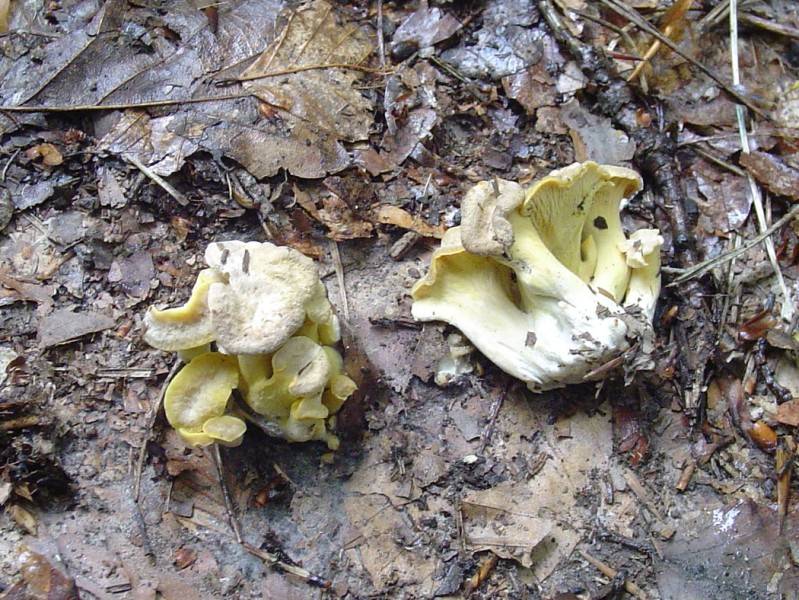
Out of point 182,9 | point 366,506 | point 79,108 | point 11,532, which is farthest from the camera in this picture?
point 182,9

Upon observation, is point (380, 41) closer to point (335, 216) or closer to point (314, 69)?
point (314, 69)

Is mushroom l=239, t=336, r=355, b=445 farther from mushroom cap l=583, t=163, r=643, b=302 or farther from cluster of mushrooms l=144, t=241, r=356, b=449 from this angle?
mushroom cap l=583, t=163, r=643, b=302

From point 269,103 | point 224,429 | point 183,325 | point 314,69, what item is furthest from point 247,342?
point 314,69

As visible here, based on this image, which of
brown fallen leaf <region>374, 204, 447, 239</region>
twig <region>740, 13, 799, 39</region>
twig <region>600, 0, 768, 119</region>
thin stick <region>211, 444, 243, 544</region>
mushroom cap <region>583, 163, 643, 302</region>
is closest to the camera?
thin stick <region>211, 444, 243, 544</region>

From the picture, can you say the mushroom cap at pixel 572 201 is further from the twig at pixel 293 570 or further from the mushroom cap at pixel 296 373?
the twig at pixel 293 570

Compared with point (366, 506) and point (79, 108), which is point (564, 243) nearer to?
point (366, 506)

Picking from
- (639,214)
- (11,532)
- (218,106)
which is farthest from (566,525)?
(218,106)

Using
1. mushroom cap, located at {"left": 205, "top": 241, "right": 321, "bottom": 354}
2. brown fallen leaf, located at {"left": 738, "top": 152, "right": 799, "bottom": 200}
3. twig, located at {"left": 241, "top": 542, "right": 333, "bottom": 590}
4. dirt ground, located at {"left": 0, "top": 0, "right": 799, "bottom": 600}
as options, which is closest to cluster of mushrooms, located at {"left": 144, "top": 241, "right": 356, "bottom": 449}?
mushroom cap, located at {"left": 205, "top": 241, "right": 321, "bottom": 354}
